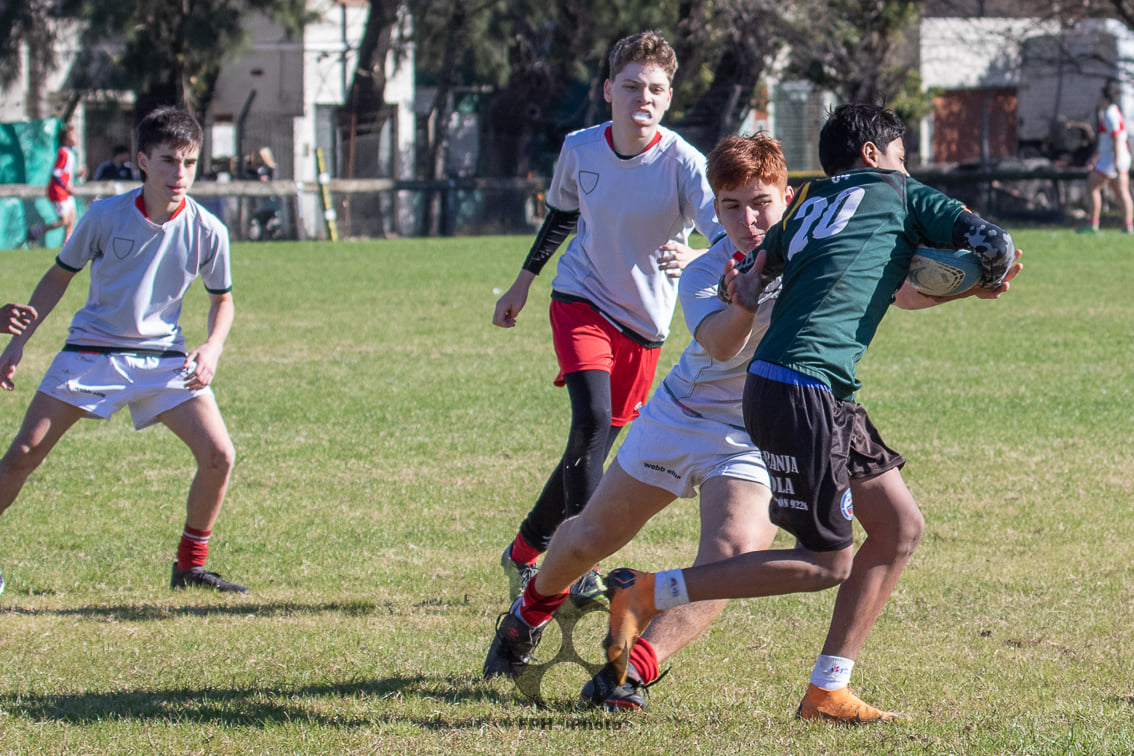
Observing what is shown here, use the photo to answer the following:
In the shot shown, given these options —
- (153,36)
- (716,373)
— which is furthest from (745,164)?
(153,36)

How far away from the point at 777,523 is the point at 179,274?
2.86m

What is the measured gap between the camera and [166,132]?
525cm

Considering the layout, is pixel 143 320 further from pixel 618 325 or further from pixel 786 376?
pixel 786 376

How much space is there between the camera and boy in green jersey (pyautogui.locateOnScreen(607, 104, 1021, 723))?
141 inches

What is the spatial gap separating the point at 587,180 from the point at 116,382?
6.56 feet

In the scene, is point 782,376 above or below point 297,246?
above

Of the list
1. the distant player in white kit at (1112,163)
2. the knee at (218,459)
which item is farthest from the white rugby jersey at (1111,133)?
the knee at (218,459)

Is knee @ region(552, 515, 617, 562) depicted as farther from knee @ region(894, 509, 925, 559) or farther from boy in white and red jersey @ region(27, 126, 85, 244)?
boy in white and red jersey @ region(27, 126, 85, 244)

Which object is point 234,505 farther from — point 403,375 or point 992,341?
point 992,341

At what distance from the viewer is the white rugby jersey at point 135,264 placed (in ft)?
17.6

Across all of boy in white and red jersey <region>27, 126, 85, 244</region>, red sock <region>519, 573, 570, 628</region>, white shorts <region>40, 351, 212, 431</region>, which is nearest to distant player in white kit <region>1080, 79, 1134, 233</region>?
boy in white and red jersey <region>27, 126, 85, 244</region>

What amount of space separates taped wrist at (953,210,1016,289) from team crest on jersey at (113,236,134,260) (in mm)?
3274

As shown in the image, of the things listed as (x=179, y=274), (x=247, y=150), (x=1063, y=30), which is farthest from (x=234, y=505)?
(x=1063, y=30)

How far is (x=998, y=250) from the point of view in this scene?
134 inches
